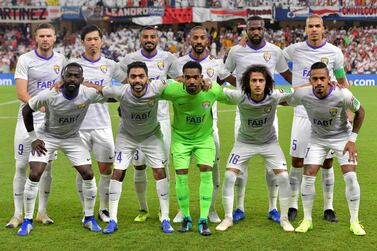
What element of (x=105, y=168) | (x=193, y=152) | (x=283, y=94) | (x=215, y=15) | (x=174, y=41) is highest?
(x=215, y=15)

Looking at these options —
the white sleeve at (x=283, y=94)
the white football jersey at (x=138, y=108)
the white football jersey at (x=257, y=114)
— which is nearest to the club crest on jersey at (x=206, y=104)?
the white football jersey at (x=257, y=114)

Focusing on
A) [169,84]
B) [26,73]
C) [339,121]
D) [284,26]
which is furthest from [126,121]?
[284,26]

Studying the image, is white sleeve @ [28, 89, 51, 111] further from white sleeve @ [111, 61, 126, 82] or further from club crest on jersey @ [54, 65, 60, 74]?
white sleeve @ [111, 61, 126, 82]

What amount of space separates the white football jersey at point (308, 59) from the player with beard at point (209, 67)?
88cm

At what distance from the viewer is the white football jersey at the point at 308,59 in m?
8.16

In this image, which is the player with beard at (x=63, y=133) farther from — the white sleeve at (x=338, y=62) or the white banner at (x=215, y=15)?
the white banner at (x=215, y=15)

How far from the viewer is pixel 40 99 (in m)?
7.19

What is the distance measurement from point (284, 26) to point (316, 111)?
3569 cm

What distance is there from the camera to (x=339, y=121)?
7.46m

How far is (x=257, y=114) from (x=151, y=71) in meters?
1.56

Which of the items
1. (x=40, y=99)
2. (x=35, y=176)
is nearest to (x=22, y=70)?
(x=40, y=99)

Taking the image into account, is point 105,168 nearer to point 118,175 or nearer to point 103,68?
point 118,175

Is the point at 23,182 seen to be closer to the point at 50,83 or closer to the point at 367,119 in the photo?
the point at 50,83

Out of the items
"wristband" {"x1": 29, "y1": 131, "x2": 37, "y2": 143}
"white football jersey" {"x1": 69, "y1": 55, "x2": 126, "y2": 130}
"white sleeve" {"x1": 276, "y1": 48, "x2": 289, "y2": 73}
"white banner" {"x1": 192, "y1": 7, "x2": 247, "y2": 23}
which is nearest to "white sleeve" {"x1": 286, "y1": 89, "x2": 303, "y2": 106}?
"white sleeve" {"x1": 276, "y1": 48, "x2": 289, "y2": 73}
